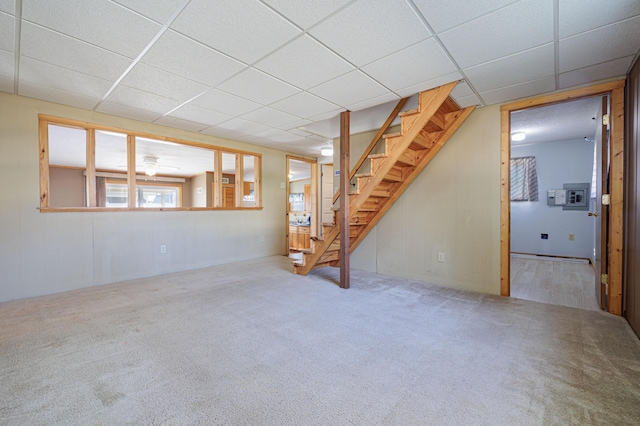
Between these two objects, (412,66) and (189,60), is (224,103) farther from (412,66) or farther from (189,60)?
(412,66)

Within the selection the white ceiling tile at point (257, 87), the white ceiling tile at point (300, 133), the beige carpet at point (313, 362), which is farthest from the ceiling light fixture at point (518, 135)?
the white ceiling tile at point (257, 87)

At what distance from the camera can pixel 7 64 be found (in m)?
2.44

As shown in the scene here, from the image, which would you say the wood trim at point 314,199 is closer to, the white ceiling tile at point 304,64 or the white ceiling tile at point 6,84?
the white ceiling tile at point 304,64

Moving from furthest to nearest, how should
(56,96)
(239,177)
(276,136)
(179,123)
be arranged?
(239,177), (276,136), (179,123), (56,96)

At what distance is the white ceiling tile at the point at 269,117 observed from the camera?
363 cm

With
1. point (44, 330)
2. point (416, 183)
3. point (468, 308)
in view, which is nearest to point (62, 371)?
point (44, 330)

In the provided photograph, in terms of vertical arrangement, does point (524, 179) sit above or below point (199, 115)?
below

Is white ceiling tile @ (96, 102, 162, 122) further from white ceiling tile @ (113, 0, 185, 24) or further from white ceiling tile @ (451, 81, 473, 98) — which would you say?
white ceiling tile @ (451, 81, 473, 98)

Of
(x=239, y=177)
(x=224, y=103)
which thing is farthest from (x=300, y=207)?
(x=224, y=103)

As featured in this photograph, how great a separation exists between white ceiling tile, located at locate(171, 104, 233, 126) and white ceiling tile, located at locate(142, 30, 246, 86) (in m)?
0.89

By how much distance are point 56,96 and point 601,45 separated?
5288 millimetres

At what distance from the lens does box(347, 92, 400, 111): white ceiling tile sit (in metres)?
3.12

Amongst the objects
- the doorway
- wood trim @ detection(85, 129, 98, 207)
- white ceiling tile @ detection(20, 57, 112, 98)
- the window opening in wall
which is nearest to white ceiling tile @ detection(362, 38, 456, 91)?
white ceiling tile @ detection(20, 57, 112, 98)

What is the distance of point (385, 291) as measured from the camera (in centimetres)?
345
